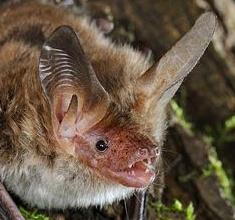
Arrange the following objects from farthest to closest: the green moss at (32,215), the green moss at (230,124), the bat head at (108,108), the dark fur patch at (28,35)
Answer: the green moss at (230,124) < the dark fur patch at (28,35) < the green moss at (32,215) < the bat head at (108,108)

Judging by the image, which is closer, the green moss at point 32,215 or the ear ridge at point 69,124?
the ear ridge at point 69,124

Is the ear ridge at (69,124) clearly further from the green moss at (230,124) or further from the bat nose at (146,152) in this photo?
the green moss at (230,124)

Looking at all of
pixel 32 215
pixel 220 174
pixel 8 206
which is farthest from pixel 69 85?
pixel 220 174

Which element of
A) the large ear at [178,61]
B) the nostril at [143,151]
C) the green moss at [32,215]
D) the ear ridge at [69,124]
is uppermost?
the large ear at [178,61]

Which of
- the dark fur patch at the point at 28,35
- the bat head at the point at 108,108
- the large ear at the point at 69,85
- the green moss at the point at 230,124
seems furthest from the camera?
the green moss at the point at 230,124

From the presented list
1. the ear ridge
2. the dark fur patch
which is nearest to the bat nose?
the ear ridge

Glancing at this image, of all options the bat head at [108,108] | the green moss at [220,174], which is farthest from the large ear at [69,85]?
the green moss at [220,174]

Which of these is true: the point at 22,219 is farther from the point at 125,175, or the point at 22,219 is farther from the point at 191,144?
the point at 191,144
